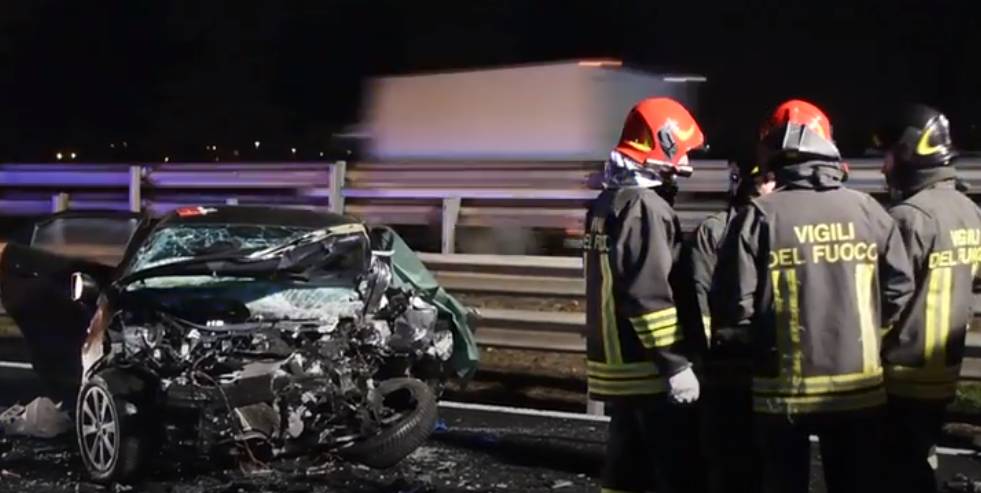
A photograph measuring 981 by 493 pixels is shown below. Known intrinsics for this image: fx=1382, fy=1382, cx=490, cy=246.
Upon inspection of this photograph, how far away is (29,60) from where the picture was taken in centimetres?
2102

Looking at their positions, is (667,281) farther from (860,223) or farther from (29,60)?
(29,60)

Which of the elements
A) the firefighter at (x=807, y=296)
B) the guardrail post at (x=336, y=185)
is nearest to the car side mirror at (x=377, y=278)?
the firefighter at (x=807, y=296)

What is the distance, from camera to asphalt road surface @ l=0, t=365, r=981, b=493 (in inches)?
271

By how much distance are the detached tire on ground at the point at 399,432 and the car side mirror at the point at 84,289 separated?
158 centimetres

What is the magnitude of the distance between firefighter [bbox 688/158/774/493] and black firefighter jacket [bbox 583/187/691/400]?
12 cm

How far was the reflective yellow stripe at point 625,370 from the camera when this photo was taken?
5.35 meters

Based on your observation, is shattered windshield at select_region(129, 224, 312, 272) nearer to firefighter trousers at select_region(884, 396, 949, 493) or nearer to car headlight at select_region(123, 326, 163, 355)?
car headlight at select_region(123, 326, 163, 355)

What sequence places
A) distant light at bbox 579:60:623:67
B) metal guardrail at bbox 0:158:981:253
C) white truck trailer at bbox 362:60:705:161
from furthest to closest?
distant light at bbox 579:60:623:67, white truck trailer at bbox 362:60:705:161, metal guardrail at bbox 0:158:981:253

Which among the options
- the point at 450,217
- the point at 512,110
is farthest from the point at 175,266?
the point at 512,110

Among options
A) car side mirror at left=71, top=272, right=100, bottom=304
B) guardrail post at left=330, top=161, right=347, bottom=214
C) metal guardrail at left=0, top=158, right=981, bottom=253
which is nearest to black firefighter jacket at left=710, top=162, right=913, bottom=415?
car side mirror at left=71, top=272, right=100, bottom=304

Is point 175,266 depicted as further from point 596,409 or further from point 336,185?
point 336,185

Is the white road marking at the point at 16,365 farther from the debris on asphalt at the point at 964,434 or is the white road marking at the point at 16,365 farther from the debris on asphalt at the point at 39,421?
the debris on asphalt at the point at 964,434

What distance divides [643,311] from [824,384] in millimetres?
719

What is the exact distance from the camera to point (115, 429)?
22.4 feet
